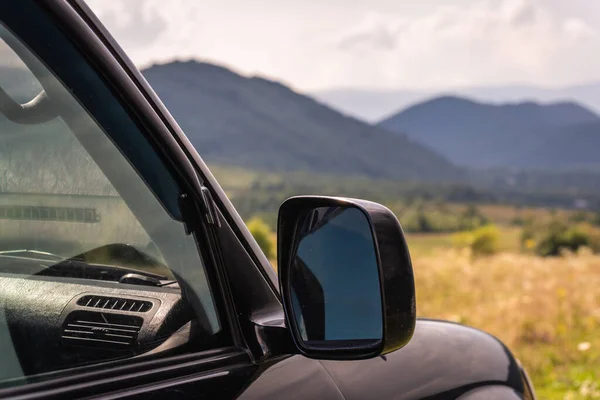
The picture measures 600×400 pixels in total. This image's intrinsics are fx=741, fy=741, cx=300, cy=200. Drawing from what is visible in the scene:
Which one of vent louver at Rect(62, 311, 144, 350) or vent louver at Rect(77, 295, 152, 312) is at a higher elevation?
vent louver at Rect(77, 295, 152, 312)

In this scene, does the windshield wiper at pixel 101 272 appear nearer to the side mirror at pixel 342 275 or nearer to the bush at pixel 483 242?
the side mirror at pixel 342 275

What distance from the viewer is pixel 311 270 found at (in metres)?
1.27

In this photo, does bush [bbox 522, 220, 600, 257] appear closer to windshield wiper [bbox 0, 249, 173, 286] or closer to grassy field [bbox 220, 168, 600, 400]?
grassy field [bbox 220, 168, 600, 400]

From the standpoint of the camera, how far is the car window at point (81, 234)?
1013 mm

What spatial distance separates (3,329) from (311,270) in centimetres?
51

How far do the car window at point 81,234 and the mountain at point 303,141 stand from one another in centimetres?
9760

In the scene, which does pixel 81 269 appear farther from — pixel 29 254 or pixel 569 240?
pixel 569 240

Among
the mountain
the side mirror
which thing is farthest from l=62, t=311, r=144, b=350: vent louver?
the mountain

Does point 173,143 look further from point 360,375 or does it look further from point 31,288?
point 360,375

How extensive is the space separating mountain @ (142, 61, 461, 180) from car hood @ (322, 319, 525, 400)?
319ft

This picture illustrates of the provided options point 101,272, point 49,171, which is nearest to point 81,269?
point 101,272

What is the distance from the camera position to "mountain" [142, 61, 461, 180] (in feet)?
405

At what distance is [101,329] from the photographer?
1129 mm

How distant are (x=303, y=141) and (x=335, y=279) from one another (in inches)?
6314
